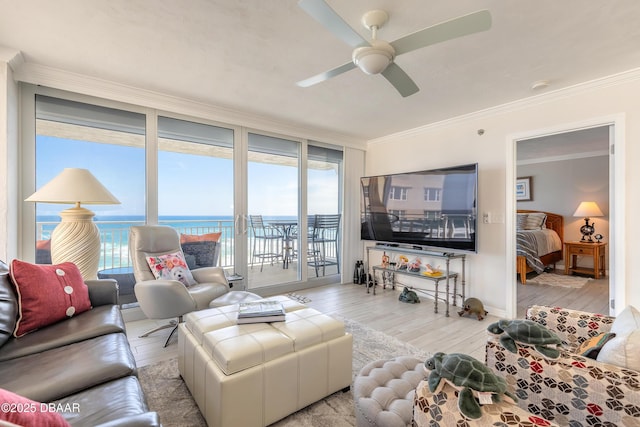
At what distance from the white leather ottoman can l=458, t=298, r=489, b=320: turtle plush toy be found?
6.82 feet

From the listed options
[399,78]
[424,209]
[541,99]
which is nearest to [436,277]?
[424,209]

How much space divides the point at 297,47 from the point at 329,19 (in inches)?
32.0

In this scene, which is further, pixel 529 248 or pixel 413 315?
pixel 529 248

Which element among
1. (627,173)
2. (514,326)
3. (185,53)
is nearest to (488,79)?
(627,173)

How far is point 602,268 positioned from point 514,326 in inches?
231

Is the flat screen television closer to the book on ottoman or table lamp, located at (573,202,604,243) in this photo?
the book on ottoman

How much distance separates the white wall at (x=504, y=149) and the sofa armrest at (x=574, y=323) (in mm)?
1526

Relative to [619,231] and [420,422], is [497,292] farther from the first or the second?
[420,422]

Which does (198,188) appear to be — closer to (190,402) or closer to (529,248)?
(190,402)

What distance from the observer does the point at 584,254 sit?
5.07 metres

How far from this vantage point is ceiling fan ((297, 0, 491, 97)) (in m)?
1.38

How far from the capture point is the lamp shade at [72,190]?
220cm

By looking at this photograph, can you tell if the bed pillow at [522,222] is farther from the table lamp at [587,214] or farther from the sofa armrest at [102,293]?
the sofa armrest at [102,293]

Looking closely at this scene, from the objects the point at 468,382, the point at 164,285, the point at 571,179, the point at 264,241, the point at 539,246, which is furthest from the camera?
the point at 571,179
